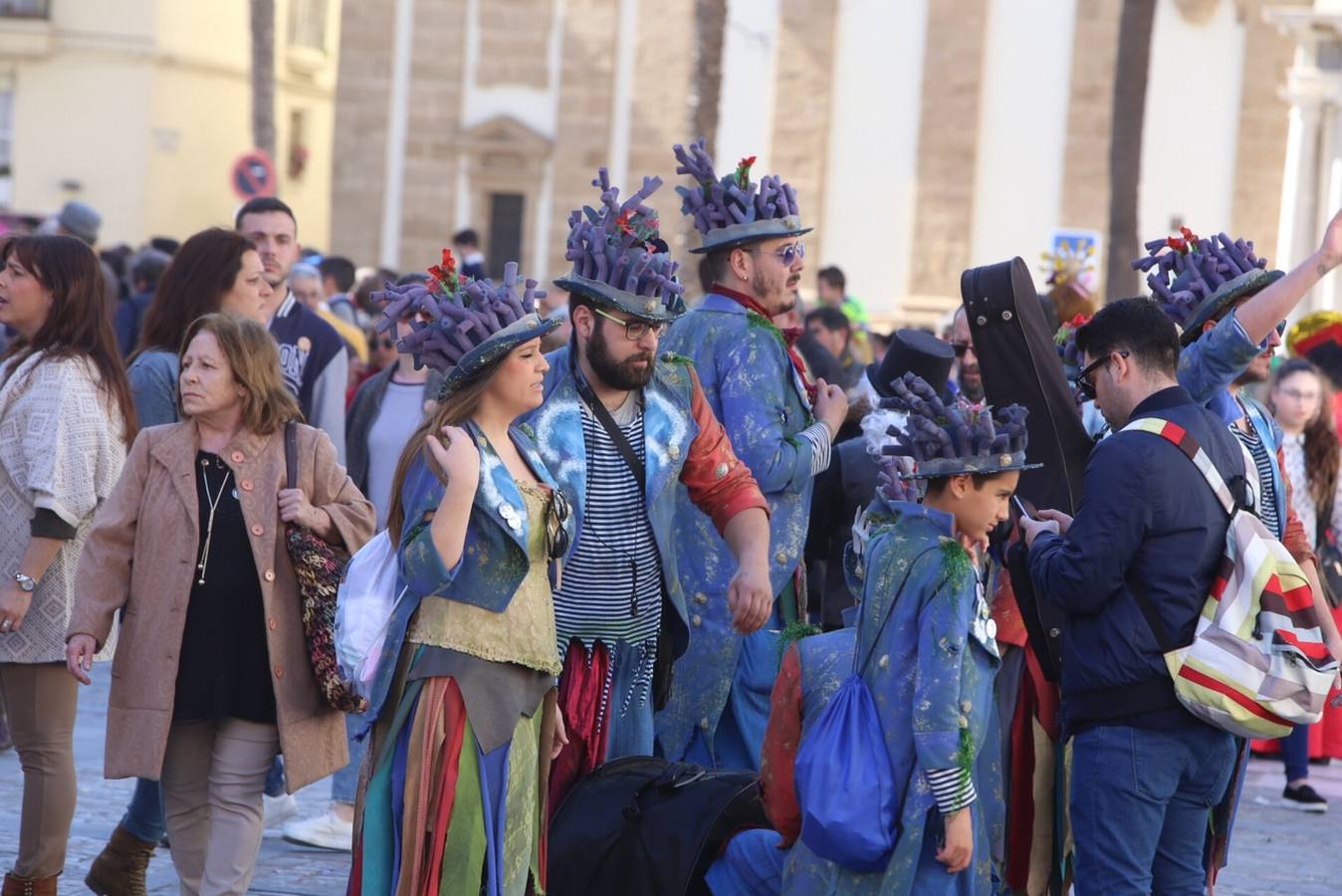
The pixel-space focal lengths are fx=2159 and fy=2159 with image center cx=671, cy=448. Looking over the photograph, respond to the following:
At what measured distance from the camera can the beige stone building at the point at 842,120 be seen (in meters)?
28.6

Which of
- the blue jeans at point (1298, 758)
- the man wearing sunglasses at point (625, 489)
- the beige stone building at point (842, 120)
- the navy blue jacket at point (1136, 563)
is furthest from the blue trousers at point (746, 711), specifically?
the beige stone building at point (842, 120)

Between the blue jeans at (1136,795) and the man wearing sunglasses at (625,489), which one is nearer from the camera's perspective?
the blue jeans at (1136,795)

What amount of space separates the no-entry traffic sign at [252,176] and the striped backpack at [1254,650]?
49.4 feet

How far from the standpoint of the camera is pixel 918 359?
7.04 meters

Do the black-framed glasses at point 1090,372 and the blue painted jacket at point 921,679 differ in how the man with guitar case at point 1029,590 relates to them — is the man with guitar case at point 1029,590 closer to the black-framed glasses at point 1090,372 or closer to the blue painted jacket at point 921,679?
the black-framed glasses at point 1090,372

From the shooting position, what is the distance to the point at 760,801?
18.7 ft

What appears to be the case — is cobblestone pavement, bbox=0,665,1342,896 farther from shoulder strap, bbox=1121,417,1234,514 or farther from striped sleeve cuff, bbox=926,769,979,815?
shoulder strap, bbox=1121,417,1234,514

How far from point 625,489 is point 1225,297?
6.33 ft

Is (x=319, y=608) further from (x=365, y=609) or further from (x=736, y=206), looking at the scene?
(x=736, y=206)

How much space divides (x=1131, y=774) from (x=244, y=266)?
10.7ft

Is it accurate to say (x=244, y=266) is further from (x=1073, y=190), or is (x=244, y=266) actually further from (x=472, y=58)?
(x=472, y=58)

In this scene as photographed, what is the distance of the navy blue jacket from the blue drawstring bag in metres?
0.54

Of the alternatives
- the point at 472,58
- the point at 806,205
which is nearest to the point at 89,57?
the point at 472,58

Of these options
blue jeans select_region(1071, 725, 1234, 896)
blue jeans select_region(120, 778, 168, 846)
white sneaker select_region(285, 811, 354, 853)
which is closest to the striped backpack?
blue jeans select_region(1071, 725, 1234, 896)
